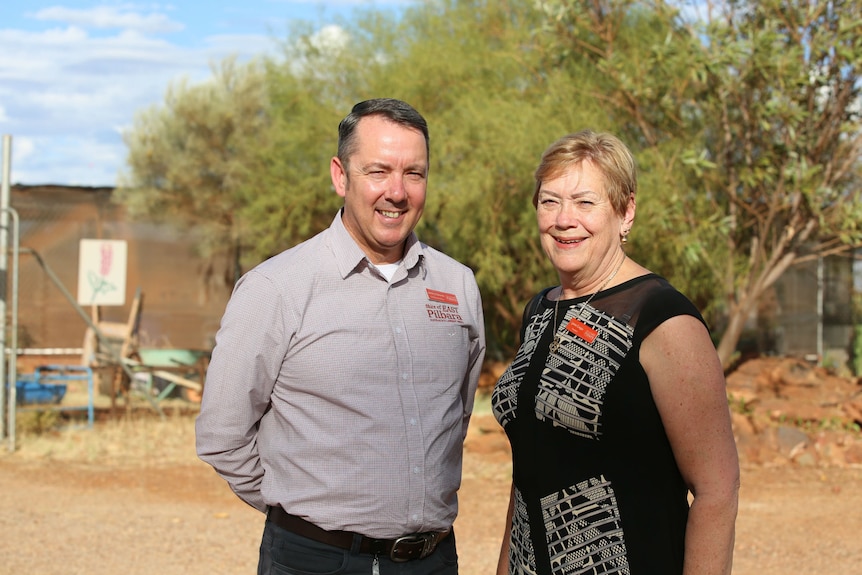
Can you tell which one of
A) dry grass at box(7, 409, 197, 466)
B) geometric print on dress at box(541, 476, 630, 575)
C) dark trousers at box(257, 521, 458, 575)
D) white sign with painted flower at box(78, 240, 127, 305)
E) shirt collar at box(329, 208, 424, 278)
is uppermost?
shirt collar at box(329, 208, 424, 278)

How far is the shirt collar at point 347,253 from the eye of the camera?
2916 millimetres

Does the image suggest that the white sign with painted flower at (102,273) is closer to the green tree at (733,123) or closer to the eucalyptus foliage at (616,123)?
the eucalyptus foliage at (616,123)

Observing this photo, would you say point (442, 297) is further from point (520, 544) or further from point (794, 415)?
point (794, 415)

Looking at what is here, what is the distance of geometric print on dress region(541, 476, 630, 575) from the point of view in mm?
2396

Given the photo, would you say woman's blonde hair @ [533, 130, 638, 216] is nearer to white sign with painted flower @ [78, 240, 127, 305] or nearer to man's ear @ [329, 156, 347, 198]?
man's ear @ [329, 156, 347, 198]

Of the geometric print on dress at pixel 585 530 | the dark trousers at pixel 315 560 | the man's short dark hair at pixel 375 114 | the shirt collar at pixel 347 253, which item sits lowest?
the dark trousers at pixel 315 560

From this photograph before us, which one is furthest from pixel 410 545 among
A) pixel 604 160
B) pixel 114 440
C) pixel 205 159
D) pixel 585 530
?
pixel 205 159

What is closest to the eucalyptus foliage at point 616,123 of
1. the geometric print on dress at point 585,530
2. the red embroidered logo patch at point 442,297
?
the red embroidered logo patch at point 442,297

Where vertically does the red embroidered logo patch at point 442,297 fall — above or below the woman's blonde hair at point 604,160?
below

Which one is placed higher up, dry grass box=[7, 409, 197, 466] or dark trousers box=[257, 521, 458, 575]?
dark trousers box=[257, 521, 458, 575]

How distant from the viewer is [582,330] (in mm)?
2494

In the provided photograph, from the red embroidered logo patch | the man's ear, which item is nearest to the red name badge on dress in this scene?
the red embroidered logo patch

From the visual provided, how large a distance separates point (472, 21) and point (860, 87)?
499 centimetres

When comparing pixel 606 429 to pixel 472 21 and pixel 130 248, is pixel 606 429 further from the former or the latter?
pixel 130 248
